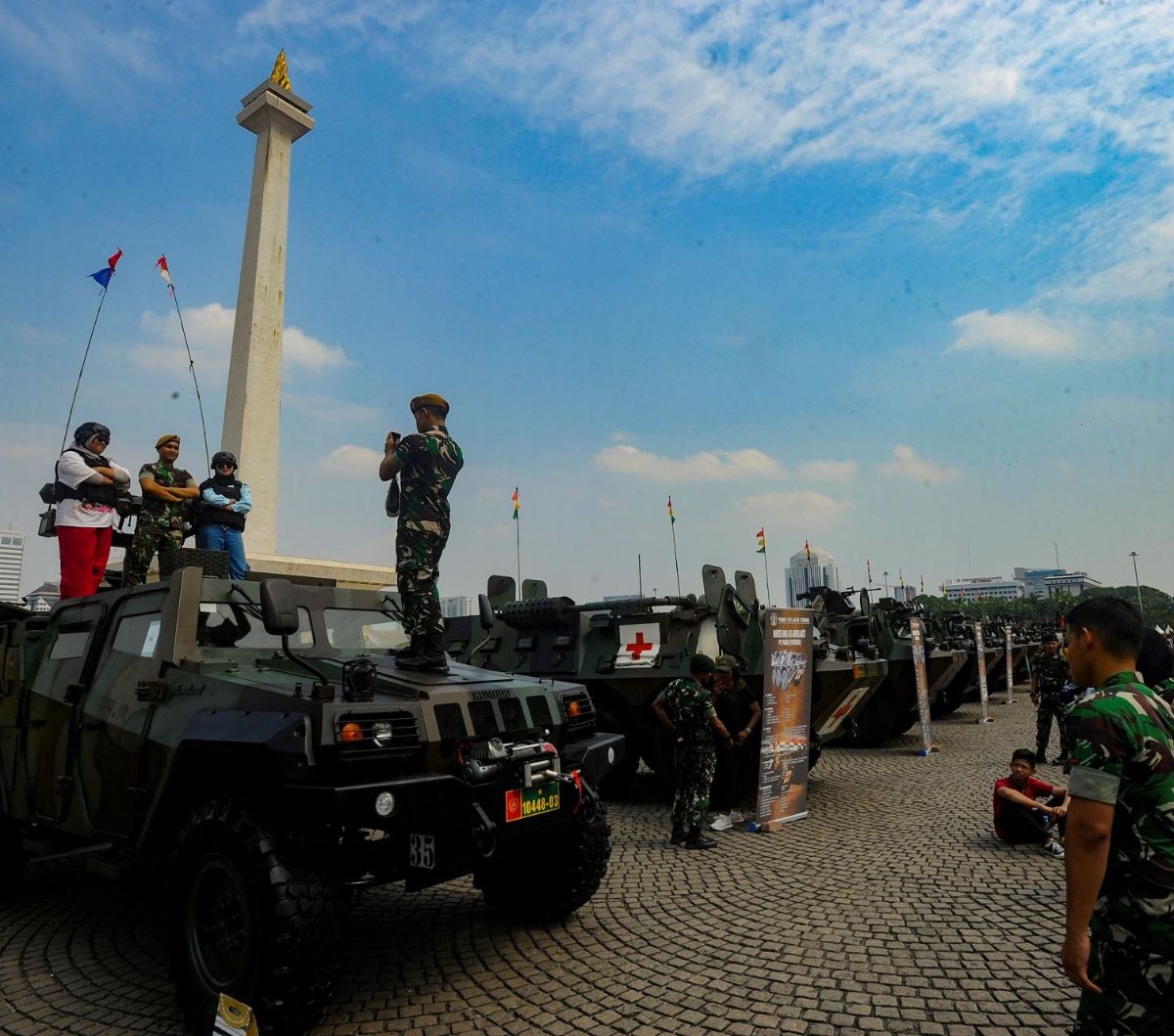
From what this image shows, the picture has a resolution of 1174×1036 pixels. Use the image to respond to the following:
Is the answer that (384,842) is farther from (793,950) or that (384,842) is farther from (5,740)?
(5,740)

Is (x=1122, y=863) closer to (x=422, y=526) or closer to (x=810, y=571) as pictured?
(x=422, y=526)

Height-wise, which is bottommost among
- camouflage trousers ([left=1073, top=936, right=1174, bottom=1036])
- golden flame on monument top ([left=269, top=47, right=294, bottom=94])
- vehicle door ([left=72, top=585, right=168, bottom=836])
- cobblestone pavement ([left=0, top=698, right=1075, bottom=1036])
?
cobblestone pavement ([left=0, top=698, right=1075, bottom=1036])

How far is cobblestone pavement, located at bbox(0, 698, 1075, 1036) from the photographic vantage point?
11.2 feet

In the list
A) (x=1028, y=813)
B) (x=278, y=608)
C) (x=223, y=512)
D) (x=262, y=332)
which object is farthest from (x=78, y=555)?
(x=262, y=332)

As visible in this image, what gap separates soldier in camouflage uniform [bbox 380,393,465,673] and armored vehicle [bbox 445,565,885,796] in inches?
141

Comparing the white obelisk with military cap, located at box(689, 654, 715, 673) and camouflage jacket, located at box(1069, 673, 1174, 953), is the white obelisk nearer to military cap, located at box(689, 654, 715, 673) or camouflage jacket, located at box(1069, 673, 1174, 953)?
military cap, located at box(689, 654, 715, 673)

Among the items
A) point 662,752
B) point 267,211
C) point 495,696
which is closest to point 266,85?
point 267,211

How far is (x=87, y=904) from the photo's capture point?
4949 millimetres

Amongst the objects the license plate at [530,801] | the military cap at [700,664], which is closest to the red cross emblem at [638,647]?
the military cap at [700,664]

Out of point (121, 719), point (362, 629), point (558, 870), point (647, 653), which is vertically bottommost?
point (558, 870)

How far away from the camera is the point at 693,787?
6305 mm

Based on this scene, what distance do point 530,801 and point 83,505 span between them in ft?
13.2

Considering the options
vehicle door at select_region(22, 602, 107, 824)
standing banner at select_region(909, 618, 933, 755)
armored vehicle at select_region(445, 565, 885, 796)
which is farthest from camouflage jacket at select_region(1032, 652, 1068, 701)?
vehicle door at select_region(22, 602, 107, 824)

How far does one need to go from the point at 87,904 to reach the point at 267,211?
62.2ft
